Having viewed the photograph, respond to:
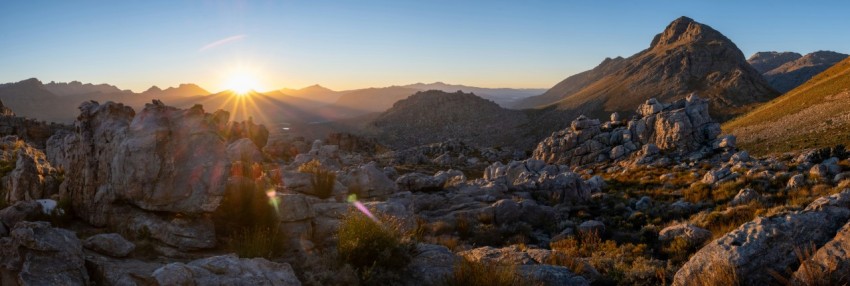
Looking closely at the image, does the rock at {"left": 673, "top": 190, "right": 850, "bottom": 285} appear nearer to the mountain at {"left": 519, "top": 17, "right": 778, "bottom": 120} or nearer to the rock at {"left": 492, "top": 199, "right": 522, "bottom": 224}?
the rock at {"left": 492, "top": 199, "right": 522, "bottom": 224}

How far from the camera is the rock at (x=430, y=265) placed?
371 inches

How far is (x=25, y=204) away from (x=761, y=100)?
157 meters

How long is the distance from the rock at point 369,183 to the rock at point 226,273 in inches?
633

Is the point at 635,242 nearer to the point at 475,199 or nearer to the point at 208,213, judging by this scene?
the point at 475,199

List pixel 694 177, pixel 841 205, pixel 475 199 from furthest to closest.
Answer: pixel 694 177
pixel 475 199
pixel 841 205

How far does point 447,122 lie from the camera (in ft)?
555

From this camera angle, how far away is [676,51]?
6983 inches

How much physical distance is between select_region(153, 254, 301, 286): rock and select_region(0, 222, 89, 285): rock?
3.79 feet

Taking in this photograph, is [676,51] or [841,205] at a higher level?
[676,51]

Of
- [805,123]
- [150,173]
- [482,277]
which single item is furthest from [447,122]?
[482,277]

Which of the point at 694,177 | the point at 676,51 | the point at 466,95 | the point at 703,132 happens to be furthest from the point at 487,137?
the point at 694,177

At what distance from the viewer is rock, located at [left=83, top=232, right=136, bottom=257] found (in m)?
8.58

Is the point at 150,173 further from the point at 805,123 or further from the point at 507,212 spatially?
the point at 805,123

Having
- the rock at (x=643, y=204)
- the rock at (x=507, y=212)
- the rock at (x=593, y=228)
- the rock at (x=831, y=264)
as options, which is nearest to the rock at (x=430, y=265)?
the rock at (x=831, y=264)
